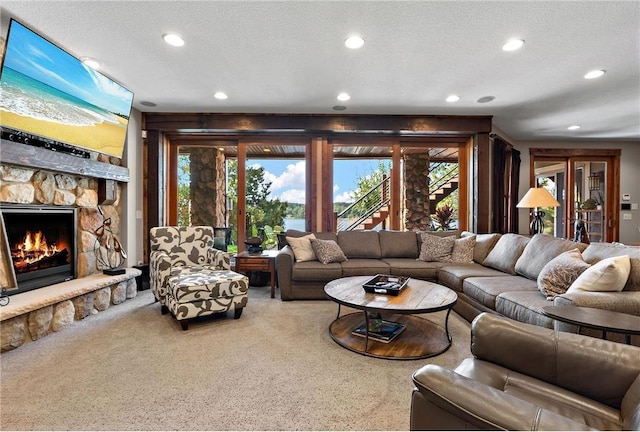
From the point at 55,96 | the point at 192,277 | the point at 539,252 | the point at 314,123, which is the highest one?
the point at 314,123

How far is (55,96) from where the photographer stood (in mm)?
2779

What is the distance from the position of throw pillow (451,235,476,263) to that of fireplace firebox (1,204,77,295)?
177 inches

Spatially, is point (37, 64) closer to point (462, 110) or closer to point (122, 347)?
point (122, 347)

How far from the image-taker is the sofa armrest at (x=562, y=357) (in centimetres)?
117

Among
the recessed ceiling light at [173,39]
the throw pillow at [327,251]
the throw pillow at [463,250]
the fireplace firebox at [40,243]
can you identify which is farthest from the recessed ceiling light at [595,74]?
the fireplace firebox at [40,243]

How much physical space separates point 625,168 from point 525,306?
20.8 feet

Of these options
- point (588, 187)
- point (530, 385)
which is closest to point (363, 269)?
point (530, 385)

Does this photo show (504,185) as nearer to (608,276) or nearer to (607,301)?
(608,276)

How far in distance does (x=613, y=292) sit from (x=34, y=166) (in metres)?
4.71

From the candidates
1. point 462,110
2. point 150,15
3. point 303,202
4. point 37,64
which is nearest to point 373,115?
point 462,110

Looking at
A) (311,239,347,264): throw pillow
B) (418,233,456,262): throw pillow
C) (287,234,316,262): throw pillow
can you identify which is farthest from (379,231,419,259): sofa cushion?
(287,234,316,262): throw pillow

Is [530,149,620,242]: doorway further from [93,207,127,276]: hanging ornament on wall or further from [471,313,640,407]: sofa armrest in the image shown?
[93,207,127,276]: hanging ornament on wall

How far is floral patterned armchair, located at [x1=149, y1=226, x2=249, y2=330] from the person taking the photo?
284 centimetres

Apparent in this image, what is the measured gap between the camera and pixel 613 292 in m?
2.09
